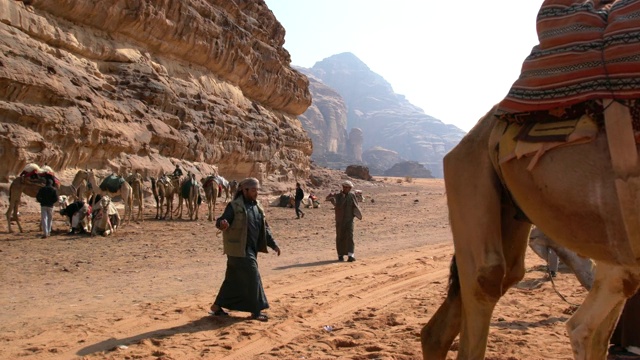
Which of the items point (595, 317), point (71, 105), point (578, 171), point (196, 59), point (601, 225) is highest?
point (196, 59)

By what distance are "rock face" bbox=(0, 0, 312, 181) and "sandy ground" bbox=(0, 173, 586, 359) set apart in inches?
378

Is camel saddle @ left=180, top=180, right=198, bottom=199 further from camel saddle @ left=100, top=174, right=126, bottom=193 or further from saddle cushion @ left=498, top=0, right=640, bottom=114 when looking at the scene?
saddle cushion @ left=498, top=0, right=640, bottom=114

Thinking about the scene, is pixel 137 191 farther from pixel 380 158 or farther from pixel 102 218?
pixel 380 158

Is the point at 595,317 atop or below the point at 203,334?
atop

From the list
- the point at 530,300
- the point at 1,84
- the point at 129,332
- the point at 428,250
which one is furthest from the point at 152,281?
the point at 1,84

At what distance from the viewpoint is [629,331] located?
5.12 meters

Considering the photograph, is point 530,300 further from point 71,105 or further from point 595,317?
point 71,105

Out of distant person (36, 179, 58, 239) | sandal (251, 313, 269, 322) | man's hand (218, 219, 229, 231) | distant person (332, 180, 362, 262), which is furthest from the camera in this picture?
distant person (36, 179, 58, 239)

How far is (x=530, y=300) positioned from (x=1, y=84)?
20543 millimetres

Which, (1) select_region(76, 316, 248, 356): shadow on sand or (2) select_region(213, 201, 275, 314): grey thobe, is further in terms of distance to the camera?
(2) select_region(213, 201, 275, 314): grey thobe

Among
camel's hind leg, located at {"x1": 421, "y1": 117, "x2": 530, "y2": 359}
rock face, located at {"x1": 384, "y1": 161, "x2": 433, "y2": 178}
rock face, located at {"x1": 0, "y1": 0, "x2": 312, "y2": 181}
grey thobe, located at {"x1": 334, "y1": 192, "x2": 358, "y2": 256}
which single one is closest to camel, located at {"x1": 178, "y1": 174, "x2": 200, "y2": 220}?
rock face, located at {"x1": 0, "y1": 0, "x2": 312, "y2": 181}

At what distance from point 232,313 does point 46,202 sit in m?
9.05

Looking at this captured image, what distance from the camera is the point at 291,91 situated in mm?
53719

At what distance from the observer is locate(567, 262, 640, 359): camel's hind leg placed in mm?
3600
